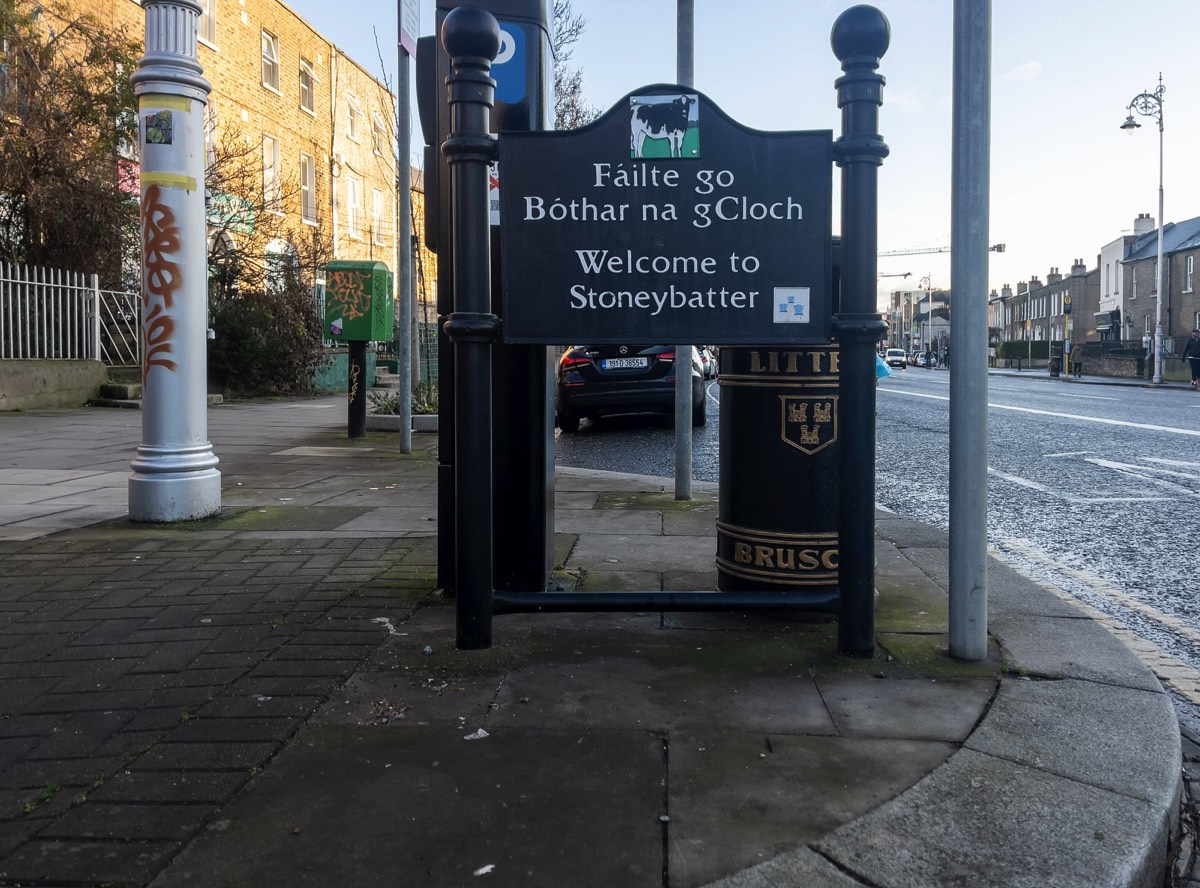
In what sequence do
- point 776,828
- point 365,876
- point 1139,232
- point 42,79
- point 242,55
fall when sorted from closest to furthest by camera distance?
1. point 365,876
2. point 776,828
3. point 42,79
4. point 242,55
5. point 1139,232

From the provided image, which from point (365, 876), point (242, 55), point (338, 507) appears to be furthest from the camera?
point (242, 55)

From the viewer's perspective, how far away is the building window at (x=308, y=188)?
26.6m

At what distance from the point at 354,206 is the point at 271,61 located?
19.3 feet

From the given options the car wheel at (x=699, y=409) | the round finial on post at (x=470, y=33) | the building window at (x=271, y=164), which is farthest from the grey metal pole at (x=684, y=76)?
the building window at (x=271, y=164)

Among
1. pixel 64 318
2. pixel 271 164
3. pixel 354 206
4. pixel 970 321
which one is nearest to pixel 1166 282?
pixel 354 206

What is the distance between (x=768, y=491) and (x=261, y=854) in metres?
2.29

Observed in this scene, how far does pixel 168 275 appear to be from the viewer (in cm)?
572

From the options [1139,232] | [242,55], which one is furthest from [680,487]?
[1139,232]

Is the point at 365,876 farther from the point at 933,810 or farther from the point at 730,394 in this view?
the point at 730,394

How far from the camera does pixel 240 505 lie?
251 inches

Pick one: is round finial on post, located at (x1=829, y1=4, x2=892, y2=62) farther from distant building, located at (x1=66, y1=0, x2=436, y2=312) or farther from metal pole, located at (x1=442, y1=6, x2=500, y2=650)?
distant building, located at (x1=66, y1=0, x2=436, y2=312)

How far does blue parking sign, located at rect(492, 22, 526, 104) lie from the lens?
3.79 m

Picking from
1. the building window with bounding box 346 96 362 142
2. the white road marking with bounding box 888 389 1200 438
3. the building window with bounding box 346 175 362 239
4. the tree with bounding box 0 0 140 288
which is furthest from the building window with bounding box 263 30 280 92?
the white road marking with bounding box 888 389 1200 438

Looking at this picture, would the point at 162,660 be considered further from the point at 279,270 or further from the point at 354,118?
the point at 354,118
